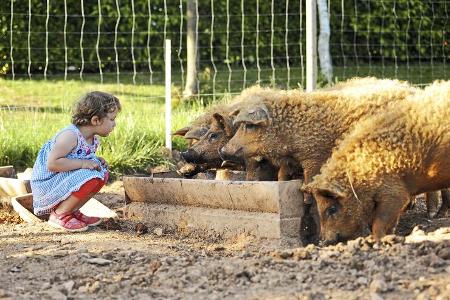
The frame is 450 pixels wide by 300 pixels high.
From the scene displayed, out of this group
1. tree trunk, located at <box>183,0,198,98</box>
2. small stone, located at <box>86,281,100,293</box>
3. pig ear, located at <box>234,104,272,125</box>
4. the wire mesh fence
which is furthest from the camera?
the wire mesh fence

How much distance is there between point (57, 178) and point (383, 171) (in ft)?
9.38

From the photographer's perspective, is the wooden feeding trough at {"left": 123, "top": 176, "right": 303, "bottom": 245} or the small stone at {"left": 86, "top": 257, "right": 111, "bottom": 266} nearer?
the small stone at {"left": 86, "top": 257, "right": 111, "bottom": 266}

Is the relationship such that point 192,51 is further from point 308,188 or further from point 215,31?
point 308,188

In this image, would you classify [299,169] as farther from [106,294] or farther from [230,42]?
[230,42]

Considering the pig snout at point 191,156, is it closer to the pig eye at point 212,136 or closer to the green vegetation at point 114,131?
the pig eye at point 212,136

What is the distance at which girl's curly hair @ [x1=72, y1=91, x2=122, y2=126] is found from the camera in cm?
837

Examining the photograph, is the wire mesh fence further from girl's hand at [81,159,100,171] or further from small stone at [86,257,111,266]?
small stone at [86,257,111,266]

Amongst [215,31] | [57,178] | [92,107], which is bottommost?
[57,178]

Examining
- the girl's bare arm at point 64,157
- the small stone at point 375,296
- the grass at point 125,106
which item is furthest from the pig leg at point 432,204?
the grass at point 125,106

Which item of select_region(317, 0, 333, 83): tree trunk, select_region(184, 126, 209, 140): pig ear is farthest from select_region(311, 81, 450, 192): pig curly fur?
select_region(317, 0, 333, 83): tree trunk

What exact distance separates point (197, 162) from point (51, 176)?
62.8 inches

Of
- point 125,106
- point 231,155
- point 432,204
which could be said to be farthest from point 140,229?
point 125,106

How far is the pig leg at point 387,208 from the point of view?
23.6 feet

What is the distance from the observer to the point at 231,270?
607cm
